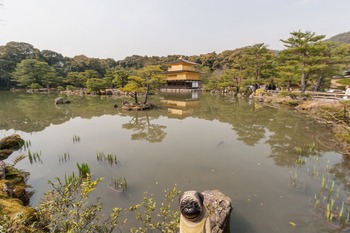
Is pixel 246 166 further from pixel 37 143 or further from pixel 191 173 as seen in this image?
pixel 37 143

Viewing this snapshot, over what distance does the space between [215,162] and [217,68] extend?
49.5 meters

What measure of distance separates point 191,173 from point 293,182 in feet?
8.76

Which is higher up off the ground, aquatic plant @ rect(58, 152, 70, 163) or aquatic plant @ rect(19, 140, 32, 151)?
aquatic plant @ rect(19, 140, 32, 151)

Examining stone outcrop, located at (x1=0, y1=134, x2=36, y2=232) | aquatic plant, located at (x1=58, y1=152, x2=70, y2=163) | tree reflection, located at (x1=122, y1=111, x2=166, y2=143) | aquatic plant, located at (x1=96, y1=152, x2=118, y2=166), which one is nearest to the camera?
stone outcrop, located at (x1=0, y1=134, x2=36, y2=232)

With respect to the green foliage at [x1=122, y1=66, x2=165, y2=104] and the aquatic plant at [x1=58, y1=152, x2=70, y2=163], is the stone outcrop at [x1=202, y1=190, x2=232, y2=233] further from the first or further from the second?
the green foliage at [x1=122, y1=66, x2=165, y2=104]

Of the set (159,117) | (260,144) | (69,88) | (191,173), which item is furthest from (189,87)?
(191,173)

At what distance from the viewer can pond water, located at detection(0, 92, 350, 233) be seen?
400 cm

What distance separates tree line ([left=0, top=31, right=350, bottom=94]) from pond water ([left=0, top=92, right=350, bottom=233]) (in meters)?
2.96

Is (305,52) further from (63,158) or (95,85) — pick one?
(95,85)

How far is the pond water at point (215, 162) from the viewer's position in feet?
13.1

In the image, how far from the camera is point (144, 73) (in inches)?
631

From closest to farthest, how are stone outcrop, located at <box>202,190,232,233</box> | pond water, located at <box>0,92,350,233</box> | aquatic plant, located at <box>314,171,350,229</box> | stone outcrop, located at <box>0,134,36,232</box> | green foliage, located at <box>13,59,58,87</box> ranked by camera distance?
stone outcrop, located at <box>0,134,36,232</box> < stone outcrop, located at <box>202,190,232,233</box> < aquatic plant, located at <box>314,171,350,229</box> < pond water, located at <box>0,92,350,233</box> < green foliage, located at <box>13,59,58,87</box>

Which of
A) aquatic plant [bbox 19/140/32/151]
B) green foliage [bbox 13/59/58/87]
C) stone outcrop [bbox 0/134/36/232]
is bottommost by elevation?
aquatic plant [bbox 19/140/32/151]

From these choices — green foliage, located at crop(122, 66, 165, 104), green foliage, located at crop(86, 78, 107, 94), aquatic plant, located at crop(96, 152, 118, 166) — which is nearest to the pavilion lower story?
green foliage, located at crop(86, 78, 107, 94)
